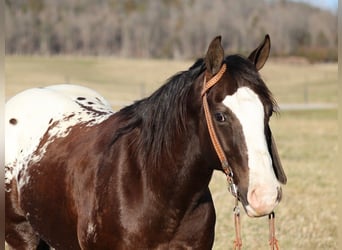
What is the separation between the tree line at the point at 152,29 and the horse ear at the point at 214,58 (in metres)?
82.9

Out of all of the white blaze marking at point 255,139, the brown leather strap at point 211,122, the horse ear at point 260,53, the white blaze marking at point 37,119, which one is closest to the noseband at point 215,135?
the brown leather strap at point 211,122

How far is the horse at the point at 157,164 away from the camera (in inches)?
121

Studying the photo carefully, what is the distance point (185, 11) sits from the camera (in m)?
111

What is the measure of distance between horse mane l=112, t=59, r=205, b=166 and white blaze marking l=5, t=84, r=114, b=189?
2.76 feet

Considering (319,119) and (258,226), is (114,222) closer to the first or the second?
(258,226)

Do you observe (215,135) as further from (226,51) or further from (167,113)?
(226,51)

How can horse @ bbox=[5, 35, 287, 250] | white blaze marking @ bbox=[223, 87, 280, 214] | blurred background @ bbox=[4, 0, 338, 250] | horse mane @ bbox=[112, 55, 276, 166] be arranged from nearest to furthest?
white blaze marking @ bbox=[223, 87, 280, 214] → horse @ bbox=[5, 35, 287, 250] → horse mane @ bbox=[112, 55, 276, 166] → blurred background @ bbox=[4, 0, 338, 250]

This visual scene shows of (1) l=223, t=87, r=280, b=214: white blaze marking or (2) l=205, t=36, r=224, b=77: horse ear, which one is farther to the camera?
(2) l=205, t=36, r=224, b=77: horse ear

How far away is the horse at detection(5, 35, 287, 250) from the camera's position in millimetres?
3074

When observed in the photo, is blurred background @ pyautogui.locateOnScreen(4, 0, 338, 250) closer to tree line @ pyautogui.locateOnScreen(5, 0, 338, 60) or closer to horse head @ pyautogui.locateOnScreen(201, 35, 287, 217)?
tree line @ pyautogui.locateOnScreen(5, 0, 338, 60)

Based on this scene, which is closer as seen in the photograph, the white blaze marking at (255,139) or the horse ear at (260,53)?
the white blaze marking at (255,139)

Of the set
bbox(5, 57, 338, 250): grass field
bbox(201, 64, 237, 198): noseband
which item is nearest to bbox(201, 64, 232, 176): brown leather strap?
bbox(201, 64, 237, 198): noseband

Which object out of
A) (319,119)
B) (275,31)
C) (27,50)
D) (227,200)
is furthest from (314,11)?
(227,200)

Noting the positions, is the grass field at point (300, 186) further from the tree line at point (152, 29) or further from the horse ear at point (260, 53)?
the tree line at point (152, 29)
